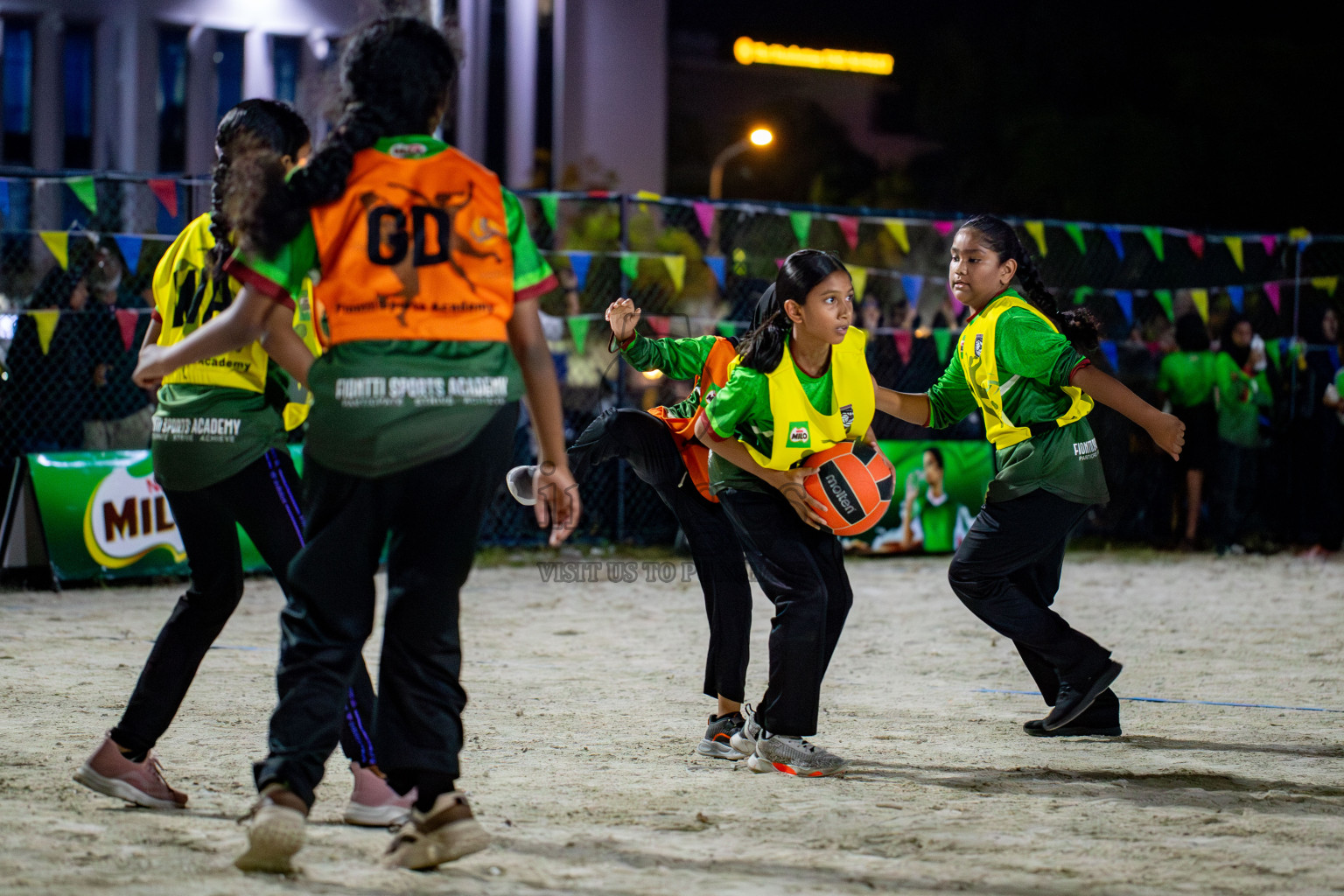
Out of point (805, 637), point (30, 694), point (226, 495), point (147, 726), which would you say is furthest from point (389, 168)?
point (30, 694)

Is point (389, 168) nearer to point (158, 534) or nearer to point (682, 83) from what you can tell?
point (158, 534)

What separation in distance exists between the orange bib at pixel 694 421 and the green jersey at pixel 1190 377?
24.9ft

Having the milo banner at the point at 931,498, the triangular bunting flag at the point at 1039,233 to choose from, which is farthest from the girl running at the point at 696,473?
the triangular bunting flag at the point at 1039,233

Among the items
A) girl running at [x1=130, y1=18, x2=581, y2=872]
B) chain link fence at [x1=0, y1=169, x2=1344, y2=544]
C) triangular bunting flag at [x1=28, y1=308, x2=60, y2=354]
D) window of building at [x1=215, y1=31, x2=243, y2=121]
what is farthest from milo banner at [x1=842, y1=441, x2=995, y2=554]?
window of building at [x1=215, y1=31, x2=243, y2=121]

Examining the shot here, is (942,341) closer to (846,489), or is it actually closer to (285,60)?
(846,489)

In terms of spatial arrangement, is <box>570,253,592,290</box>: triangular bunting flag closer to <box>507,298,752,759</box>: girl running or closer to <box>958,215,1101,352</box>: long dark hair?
<box>507,298,752,759</box>: girl running

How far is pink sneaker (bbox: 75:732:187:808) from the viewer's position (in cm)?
365

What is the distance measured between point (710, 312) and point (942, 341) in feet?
7.31

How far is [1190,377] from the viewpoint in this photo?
1142 centimetres

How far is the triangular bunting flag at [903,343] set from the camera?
37.3 ft

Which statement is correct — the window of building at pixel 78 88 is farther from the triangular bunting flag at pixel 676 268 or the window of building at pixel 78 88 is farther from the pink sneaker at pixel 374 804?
the pink sneaker at pixel 374 804

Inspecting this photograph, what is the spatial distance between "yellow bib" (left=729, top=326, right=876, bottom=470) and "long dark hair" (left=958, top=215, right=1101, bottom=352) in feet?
2.64

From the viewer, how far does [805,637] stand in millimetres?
4285

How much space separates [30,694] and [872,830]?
345cm
